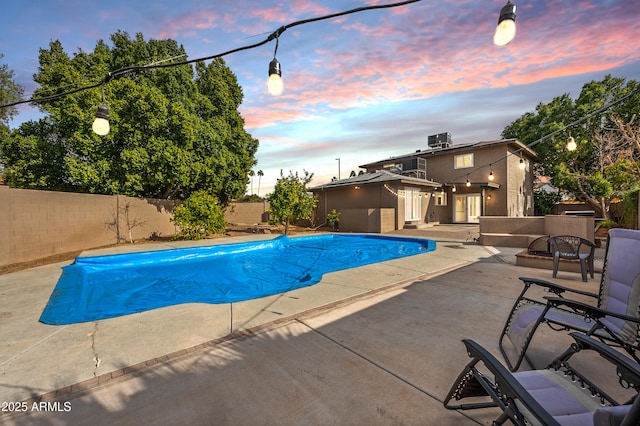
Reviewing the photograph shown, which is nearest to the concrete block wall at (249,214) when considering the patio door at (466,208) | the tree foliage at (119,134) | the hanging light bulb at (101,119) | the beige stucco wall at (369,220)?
the tree foliage at (119,134)

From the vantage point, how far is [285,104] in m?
12.7

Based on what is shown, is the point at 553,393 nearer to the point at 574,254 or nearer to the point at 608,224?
the point at 574,254

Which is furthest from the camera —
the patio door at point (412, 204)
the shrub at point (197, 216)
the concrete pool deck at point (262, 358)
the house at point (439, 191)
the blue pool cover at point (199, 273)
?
the patio door at point (412, 204)

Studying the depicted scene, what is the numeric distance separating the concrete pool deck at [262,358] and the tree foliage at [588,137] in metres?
16.5

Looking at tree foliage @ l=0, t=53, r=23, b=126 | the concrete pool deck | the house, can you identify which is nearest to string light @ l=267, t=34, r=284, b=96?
the concrete pool deck

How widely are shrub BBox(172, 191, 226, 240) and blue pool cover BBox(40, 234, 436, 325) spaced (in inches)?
125

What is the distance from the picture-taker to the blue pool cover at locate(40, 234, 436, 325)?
536cm

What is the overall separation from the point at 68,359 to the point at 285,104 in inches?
481

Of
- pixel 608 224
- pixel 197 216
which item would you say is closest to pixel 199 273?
pixel 197 216

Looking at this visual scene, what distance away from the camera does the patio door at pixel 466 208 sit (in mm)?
19500

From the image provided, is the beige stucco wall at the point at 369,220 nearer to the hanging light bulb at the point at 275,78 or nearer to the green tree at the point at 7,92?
the hanging light bulb at the point at 275,78

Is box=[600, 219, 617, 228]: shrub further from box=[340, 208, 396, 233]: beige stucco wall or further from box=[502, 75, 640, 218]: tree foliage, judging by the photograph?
box=[340, 208, 396, 233]: beige stucco wall

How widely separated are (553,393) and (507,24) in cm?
368

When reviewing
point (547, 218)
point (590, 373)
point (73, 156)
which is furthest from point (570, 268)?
point (73, 156)
